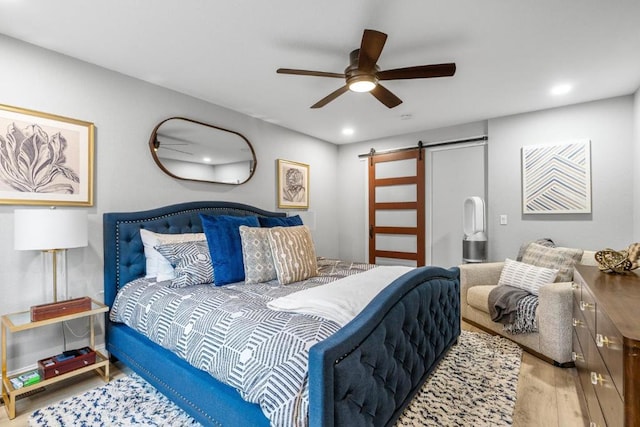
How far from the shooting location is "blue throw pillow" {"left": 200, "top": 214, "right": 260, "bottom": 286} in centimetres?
246

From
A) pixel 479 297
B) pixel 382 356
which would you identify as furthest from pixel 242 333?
pixel 479 297

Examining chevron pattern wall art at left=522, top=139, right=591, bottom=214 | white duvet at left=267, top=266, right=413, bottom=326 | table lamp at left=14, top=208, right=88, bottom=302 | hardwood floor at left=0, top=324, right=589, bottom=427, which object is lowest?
hardwood floor at left=0, top=324, right=589, bottom=427

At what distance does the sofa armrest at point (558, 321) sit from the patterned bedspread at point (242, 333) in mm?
1929

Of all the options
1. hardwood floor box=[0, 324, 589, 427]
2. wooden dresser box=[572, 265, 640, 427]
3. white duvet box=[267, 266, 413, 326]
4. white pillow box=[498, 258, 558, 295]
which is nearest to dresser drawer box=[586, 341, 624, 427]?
wooden dresser box=[572, 265, 640, 427]

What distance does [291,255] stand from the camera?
251cm

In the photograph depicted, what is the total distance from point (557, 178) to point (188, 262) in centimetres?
399

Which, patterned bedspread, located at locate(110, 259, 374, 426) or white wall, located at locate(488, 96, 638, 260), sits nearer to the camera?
patterned bedspread, located at locate(110, 259, 374, 426)

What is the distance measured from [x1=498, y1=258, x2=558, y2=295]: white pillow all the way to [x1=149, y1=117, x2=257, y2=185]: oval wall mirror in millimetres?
3128

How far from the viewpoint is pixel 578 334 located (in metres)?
2.11

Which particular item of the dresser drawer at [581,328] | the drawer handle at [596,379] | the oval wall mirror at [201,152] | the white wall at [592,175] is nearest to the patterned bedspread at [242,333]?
the drawer handle at [596,379]

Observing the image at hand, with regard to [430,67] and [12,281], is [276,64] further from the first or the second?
[12,281]

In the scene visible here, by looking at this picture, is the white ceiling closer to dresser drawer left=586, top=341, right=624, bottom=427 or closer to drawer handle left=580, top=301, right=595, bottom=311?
drawer handle left=580, top=301, right=595, bottom=311

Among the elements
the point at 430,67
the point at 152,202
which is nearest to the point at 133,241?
the point at 152,202

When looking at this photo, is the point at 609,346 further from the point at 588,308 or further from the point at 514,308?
the point at 514,308
